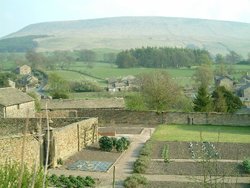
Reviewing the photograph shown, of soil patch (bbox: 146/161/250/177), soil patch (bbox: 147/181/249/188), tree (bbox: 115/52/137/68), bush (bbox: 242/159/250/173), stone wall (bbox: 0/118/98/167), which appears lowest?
tree (bbox: 115/52/137/68)

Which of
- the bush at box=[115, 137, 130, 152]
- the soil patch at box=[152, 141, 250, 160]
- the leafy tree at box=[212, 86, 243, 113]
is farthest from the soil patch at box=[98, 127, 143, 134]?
the leafy tree at box=[212, 86, 243, 113]

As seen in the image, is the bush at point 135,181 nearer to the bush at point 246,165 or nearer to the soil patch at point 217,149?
the bush at point 246,165

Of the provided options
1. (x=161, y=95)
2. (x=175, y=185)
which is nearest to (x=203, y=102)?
(x=161, y=95)

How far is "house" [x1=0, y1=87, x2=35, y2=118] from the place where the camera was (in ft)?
131

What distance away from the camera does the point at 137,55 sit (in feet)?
439

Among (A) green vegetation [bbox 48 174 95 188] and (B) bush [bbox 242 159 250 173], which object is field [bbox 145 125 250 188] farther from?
(A) green vegetation [bbox 48 174 95 188]

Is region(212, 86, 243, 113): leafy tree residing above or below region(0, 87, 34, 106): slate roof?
below

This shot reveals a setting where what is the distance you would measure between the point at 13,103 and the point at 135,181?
2230 centimetres

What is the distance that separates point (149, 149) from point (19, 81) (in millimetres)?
76588

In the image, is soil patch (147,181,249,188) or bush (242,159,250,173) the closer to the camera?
soil patch (147,181,249,188)

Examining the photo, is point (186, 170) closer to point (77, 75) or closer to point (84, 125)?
point (84, 125)

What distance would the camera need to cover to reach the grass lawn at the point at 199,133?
3412cm

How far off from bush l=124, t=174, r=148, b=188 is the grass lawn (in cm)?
1068

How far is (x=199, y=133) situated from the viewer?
3628cm
